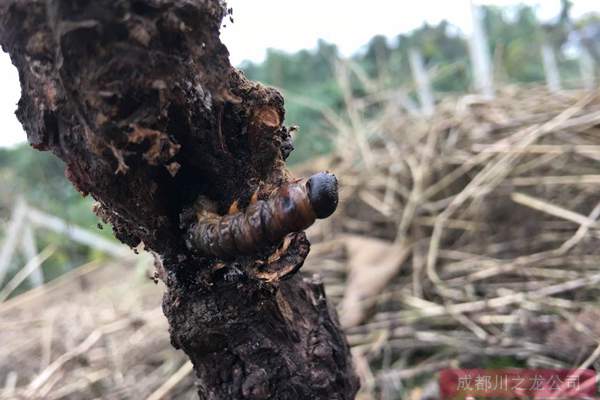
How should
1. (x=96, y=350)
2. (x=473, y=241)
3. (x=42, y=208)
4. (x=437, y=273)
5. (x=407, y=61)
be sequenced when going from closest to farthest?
(x=96, y=350), (x=437, y=273), (x=473, y=241), (x=42, y=208), (x=407, y=61)

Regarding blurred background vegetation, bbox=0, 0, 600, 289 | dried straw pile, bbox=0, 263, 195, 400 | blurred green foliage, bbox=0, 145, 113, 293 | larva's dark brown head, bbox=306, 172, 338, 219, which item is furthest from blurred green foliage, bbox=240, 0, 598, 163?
larva's dark brown head, bbox=306, 172, 338, 219

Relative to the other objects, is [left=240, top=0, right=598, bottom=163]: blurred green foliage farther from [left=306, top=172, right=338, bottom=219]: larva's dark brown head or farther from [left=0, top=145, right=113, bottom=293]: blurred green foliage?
[left=306, top=172, right=338, bottom=219]: larva's dark brown head

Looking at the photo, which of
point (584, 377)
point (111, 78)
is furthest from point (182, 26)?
point (584, 377)

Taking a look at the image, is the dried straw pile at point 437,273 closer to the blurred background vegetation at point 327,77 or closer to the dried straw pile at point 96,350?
the dried straw pile at point 96,350

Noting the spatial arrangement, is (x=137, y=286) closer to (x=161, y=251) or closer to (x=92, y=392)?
(x=92, y=392)

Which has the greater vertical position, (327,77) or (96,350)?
(327,77)

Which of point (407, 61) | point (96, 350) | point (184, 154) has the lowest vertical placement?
point (96, 350)

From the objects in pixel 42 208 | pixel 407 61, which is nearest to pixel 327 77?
pixel 407 61

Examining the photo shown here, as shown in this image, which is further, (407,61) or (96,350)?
(407,61)

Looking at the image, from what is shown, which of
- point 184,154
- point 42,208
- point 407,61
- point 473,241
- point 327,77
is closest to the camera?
point 184,154

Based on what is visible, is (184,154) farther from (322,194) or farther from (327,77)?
(327,77)
